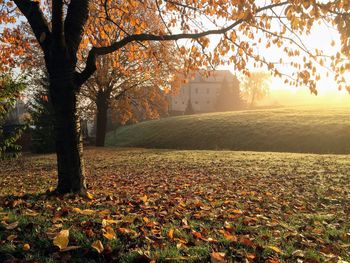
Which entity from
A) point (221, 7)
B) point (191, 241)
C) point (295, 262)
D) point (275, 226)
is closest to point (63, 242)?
point (191, 241)

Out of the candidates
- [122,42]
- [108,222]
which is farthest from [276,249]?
[122,42]

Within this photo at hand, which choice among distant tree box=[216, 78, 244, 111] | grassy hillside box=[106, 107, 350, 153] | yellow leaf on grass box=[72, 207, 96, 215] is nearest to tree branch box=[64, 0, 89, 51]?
yellow leaf on grass box=[72, 207, 96, 215]

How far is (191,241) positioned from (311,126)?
29817mm

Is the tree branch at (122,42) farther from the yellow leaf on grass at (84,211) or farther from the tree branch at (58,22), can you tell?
the yellow leaf on grass at (84,211)

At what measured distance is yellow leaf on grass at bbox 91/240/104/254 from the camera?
3.66 m

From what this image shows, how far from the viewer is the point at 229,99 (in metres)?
75.3

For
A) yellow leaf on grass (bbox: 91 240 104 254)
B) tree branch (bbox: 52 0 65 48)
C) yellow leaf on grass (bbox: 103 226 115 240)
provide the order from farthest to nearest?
tree branch (bbox: 52 0 65 48) < yellow leaf on grass (bbox: 103 226 115 240) < yellow leaf on grass (bbox: 91 240 104 254)

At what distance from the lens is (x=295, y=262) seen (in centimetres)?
368

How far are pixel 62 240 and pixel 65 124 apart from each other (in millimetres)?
3170

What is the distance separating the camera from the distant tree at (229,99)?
75.0 meters

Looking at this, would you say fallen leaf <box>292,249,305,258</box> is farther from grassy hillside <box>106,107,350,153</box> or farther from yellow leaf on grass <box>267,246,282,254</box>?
grassy hillside <box>106,107,350,153</box>

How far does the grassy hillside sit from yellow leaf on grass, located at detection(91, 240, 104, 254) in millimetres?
24189

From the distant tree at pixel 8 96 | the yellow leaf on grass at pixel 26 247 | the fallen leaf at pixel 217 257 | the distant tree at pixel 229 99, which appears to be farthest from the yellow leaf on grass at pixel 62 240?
the distant tree at pixel 229 99

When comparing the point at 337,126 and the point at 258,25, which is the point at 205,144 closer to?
the point at 337,126
